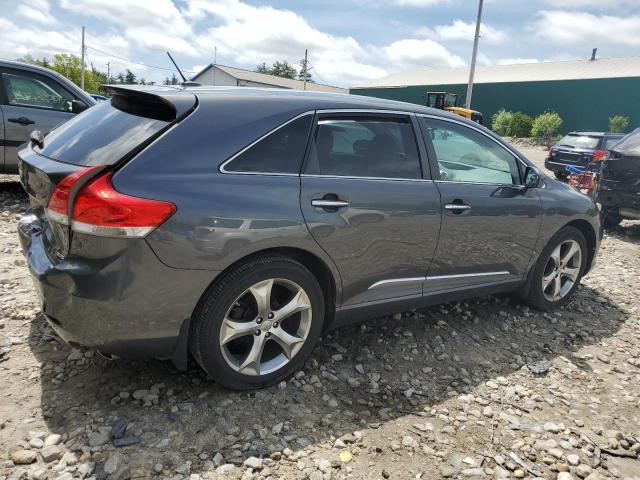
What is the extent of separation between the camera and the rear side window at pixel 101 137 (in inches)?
93.7

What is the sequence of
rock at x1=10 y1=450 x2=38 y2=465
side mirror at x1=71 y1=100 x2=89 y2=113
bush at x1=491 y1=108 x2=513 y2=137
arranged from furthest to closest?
bush at x1=491 y1=108 x2=513 y2=137
side mirror at x1=71 y1=100 x2=89 y2=113
rock at x1=10 y1=450 x2=38 y2=465

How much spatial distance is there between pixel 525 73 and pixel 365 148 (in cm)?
4137

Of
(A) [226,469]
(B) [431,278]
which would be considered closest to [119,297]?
(A) [226,469]

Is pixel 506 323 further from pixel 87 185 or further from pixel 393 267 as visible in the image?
pixel 87 185

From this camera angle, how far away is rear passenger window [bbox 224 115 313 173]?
2551 millimetres

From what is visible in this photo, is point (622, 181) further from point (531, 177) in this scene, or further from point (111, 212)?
point (111, 212)

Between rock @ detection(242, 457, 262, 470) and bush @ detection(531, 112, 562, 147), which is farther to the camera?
bush @ detection(531, 112, 562, 147)

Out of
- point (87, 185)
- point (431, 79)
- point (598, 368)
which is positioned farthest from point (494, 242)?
point (431, 79)

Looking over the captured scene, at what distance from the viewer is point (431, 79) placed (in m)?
45.4

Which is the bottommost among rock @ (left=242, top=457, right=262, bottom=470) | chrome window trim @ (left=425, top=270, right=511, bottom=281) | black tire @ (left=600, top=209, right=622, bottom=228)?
rock @ (left=242, top=457, right=262, bottom=470)

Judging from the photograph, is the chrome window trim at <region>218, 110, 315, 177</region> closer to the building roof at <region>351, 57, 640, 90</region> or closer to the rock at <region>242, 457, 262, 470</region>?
the rock at <region>242, 457, 262, 470</region>

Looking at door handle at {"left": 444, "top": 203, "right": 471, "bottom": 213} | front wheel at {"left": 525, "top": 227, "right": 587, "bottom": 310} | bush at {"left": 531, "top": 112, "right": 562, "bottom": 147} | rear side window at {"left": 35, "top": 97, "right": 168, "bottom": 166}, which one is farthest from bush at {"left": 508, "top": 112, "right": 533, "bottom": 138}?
rear side window at {"left": 35, "top": 97, "right": 168, "bottom": 166}

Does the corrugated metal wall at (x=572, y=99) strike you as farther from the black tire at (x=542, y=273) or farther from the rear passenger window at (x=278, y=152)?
the rear passenger window at (x=278, y=152)

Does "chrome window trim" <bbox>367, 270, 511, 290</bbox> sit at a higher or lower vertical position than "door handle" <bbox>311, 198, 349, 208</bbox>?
lower
